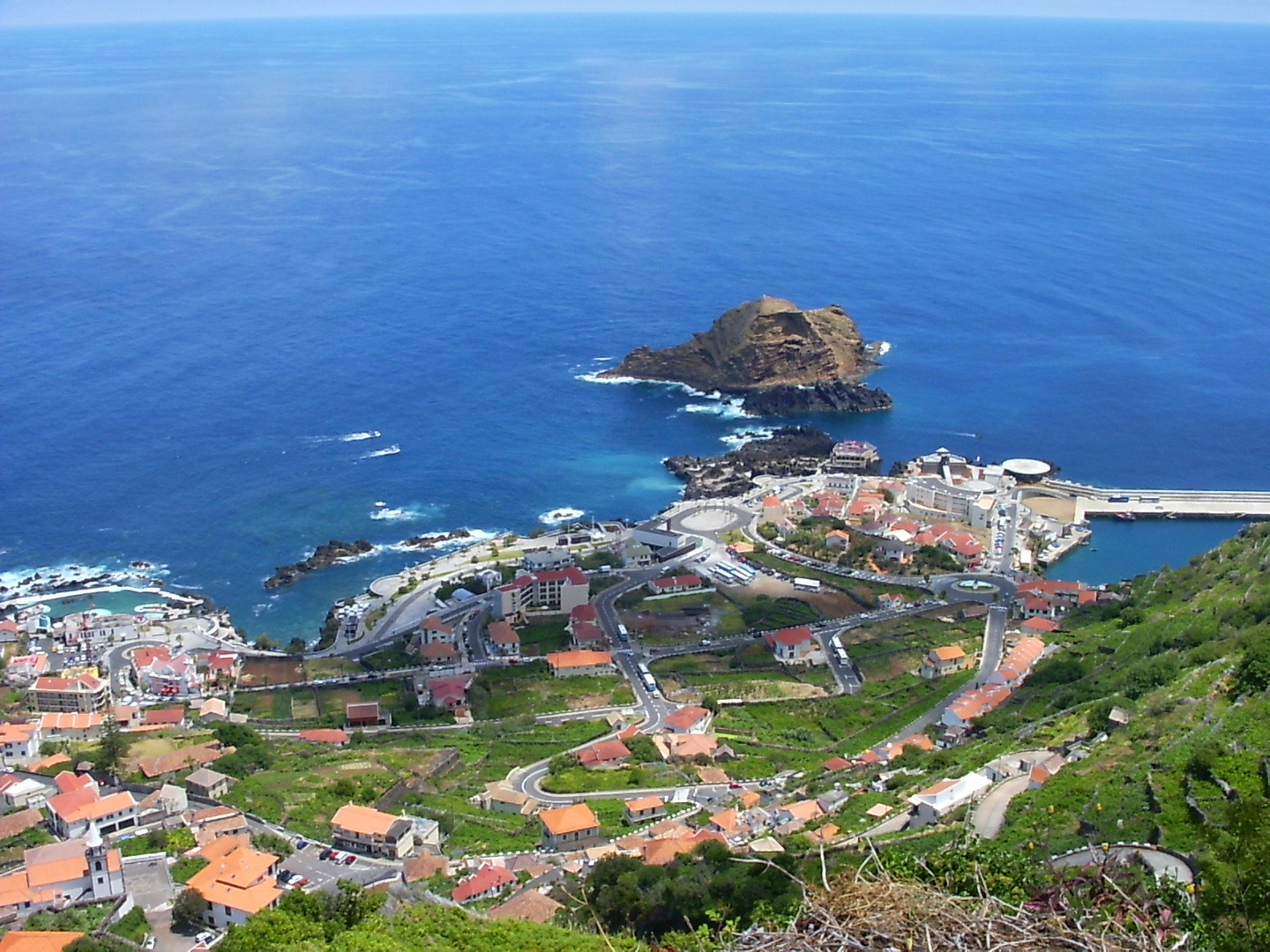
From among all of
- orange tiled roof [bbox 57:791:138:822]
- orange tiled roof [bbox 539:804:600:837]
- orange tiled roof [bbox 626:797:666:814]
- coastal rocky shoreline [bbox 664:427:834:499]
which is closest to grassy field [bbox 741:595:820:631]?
coastal rocky shoreline [bbox 664:427:834:499]

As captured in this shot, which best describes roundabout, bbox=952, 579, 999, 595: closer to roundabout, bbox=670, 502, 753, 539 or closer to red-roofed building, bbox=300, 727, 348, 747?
roundabout, bbox=670, 502, 753, 539

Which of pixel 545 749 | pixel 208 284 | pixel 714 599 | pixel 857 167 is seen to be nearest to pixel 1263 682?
pixel 545 749

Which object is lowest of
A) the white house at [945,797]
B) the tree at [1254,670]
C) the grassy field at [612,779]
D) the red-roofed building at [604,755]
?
the red-roofed building at [604,755]

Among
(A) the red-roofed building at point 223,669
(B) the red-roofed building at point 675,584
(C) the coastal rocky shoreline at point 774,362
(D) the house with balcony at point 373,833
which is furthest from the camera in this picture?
(C) the coastal rocky shoreline at point 774,362

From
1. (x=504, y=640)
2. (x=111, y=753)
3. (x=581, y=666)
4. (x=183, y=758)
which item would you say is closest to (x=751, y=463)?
(x=504, y=640)

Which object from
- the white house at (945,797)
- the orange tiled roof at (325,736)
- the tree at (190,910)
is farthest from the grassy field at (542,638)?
the tree at (190,910)

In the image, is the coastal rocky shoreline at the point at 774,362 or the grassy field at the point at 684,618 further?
the coastal rocky shoreline at the point at 774,362

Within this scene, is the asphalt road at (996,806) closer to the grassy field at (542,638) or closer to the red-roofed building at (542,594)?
the grassy field at (542,638)
